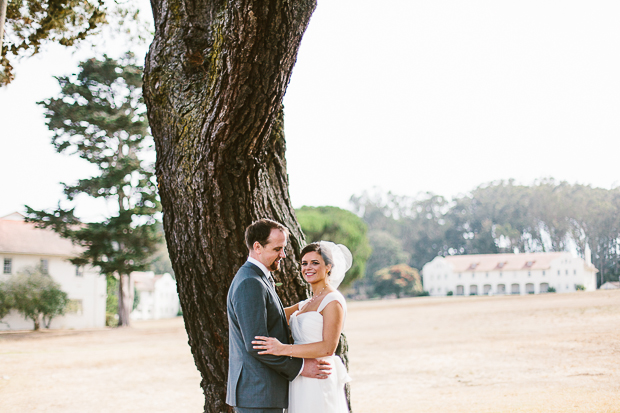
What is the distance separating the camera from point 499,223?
68438 mm

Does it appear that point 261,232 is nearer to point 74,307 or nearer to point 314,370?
point 314,370

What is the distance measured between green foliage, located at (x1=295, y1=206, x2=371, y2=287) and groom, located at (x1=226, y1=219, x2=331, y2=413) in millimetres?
32287

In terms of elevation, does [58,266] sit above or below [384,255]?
above

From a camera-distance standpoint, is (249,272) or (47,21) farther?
(47,21)

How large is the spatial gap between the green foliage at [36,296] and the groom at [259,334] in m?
30.0

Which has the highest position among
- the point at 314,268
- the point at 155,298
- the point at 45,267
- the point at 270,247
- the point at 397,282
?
the point at 270,247

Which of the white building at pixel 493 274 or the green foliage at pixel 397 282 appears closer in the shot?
the white building at pixel 493 274

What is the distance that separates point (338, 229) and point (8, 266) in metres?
20.5

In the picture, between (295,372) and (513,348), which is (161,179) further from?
(513,348)

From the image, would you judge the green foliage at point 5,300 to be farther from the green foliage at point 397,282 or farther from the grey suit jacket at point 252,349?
the green foliage at point 397,282

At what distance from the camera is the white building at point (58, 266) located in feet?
100

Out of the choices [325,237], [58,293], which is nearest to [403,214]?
[325,237]

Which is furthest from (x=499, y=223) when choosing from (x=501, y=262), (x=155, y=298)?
(x=155, y=298)

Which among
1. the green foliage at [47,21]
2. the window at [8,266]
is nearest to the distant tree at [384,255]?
the window at [8,266]
